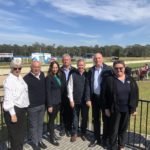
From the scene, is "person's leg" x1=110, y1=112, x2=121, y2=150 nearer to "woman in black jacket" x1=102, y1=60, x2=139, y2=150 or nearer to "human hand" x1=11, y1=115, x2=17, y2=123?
"woman in black jacket" x1=102, y1=60, x2=139, y2=150

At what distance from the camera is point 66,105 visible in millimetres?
6430

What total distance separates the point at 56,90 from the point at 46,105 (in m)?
0.37

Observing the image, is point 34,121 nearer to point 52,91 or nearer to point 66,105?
point 52,91

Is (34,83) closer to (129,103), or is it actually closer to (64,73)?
(64,73)

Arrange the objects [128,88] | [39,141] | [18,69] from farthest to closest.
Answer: [39,141]
[128,88]
[18,69]

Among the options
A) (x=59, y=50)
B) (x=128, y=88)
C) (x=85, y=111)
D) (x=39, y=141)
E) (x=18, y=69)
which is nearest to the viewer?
(x=18, y=69)

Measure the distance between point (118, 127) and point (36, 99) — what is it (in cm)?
169

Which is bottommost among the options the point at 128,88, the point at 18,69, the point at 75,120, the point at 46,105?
the point at 75,120

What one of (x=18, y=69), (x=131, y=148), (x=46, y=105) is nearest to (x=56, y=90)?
(x=46, y=105)

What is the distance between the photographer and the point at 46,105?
5723 mm

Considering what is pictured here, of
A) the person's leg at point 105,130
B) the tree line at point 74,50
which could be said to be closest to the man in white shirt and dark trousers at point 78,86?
the person's leg at point 105,130

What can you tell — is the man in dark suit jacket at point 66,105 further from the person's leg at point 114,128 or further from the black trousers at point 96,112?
the person's leg at point 114,128

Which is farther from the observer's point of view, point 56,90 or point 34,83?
point 56,90

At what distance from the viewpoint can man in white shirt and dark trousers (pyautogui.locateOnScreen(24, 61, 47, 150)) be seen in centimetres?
520
